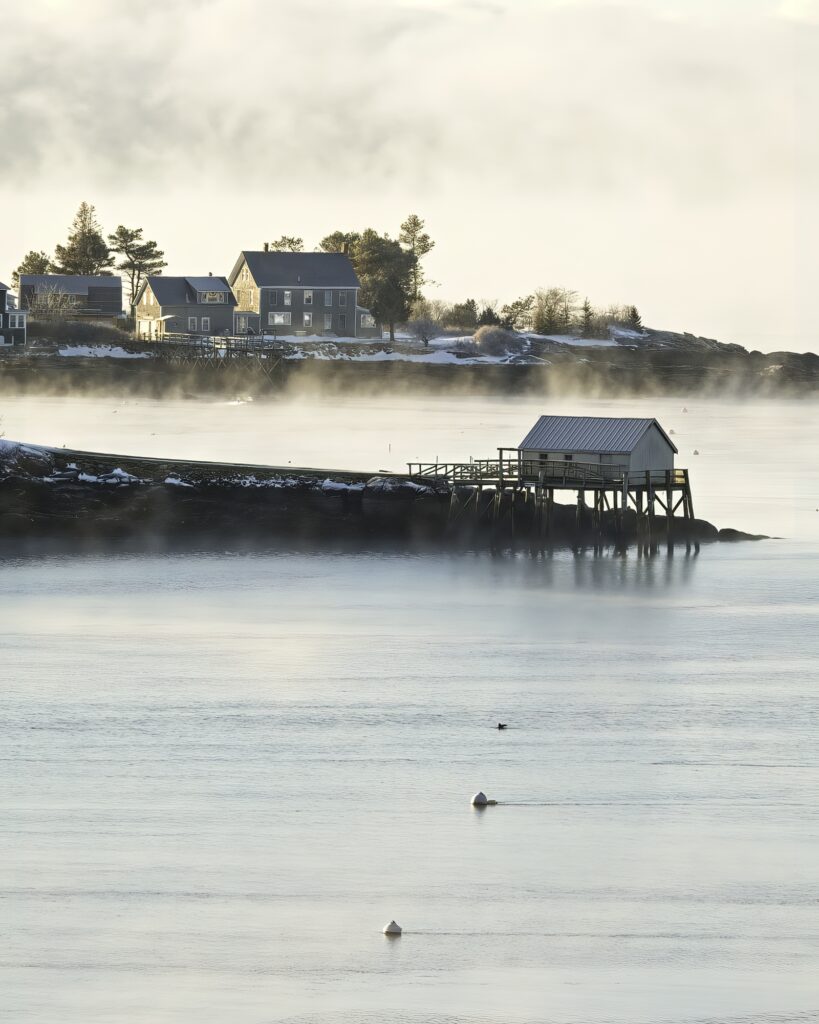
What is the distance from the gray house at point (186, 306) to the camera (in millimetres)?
174250

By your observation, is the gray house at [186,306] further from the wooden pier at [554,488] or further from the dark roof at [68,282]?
the wooden pier at [554,488]

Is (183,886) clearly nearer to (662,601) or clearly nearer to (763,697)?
(763,697)

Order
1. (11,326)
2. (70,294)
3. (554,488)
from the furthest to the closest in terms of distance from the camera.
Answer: (70,294)
(11,326)
(554,488)

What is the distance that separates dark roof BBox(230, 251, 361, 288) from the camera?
572 feet

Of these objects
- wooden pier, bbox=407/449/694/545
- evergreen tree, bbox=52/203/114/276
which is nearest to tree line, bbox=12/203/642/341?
evergreen tree, bbox=52/203/114/276

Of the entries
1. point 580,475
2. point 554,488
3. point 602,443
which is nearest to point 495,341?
point 554,488

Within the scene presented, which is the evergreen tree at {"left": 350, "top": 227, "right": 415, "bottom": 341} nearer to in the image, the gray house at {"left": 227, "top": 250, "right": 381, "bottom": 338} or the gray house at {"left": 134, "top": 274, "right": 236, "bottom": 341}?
the gray house at {"left": 227, "top": 250, "right": 381, "bottom": 338}

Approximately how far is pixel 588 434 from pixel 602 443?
1.09 metres

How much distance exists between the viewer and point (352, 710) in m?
41.9

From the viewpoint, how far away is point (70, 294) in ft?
600

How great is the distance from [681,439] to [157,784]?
122 m

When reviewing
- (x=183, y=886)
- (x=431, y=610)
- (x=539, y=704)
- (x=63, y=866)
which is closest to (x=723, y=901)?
(x=183, y=886)

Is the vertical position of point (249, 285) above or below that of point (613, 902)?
above

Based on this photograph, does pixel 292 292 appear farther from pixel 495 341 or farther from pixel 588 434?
pixel 588 434
